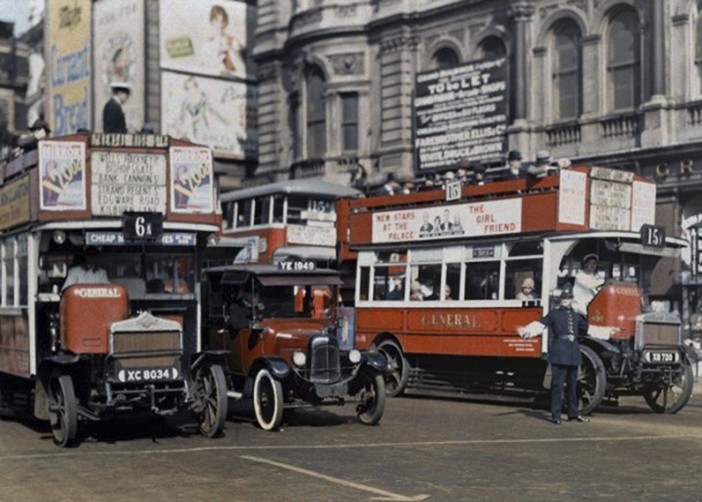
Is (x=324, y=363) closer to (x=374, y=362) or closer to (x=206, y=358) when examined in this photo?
→ (x=374, y=362)

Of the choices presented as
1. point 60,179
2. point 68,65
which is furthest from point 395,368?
point 68,65

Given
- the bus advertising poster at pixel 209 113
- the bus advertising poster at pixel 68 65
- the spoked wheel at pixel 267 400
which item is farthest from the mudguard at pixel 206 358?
the bus advertising poster at pixel 68 65

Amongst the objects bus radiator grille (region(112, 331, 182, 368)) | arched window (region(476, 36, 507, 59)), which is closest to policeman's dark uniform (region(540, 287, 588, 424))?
bus radiator grille (region(112, 331, 182, 368))

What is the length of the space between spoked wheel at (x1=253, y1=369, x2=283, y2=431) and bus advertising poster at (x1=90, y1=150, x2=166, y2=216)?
97.5 inches

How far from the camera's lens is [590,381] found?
17.7 metres

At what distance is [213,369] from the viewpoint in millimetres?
14656

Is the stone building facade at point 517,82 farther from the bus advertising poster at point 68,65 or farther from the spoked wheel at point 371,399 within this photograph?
the spoked wheel at point 371,399

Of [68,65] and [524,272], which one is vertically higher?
[68,65]

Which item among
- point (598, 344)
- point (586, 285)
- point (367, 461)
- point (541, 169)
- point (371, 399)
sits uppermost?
point (541, 169)

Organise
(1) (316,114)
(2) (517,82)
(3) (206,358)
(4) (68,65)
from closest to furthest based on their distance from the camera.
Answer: (3) (206,358)
(2) (517,82)
(1) (316,114)
(4) (68,65)

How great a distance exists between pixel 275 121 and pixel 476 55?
31.0ft

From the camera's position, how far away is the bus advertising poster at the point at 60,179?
14.8 metres

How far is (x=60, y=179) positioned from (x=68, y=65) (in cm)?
3814

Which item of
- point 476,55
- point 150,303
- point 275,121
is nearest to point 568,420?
point 150,303
